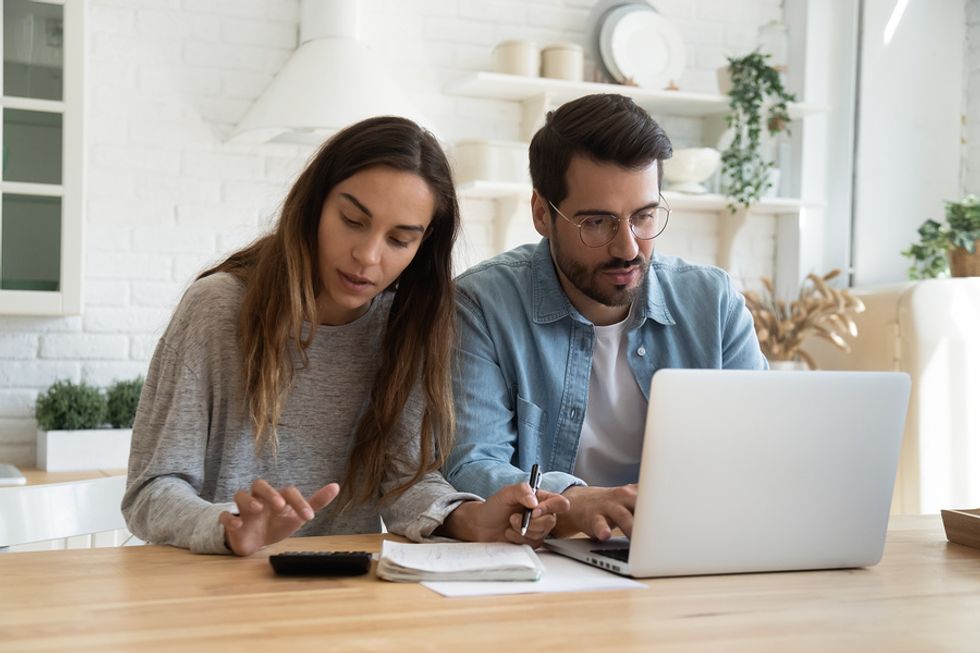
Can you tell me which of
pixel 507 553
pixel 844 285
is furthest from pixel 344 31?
pixel 507 553

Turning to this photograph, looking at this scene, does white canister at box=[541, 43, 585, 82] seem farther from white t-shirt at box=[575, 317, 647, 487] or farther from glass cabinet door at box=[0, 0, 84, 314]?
white t-shirt at box=[575, 317, 647, 487]

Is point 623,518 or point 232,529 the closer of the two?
point 232,529

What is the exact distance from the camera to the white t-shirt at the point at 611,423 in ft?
6.18

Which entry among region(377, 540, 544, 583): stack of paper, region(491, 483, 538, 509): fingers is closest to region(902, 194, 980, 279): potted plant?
region(491, 483, 538, 509): fingers

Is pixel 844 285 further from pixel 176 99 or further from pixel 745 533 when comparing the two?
pixel 745 533

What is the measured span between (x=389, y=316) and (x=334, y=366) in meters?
0.12

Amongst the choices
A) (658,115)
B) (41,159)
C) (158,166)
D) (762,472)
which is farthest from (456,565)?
(658,115)

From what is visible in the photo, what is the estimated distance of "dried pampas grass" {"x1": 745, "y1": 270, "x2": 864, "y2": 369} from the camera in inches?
136

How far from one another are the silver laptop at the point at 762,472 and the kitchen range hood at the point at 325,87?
1905 mm

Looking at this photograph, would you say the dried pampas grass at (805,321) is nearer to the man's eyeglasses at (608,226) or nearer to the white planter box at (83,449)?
the man's eyeglasses at (608,226)

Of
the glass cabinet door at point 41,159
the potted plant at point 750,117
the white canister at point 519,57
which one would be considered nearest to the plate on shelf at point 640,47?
the potted plant at point 750,117

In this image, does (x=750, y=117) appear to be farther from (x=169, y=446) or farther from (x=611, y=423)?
(x=169, y=446)

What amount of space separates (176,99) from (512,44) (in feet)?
3.35

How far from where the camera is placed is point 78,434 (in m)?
2.94
